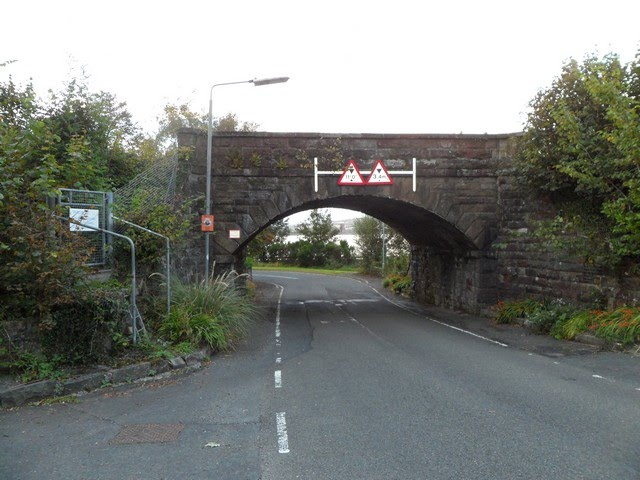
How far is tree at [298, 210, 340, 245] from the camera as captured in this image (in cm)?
4822

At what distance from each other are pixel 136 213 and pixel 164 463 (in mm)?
6452

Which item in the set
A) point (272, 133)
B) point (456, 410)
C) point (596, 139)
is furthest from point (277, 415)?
point (272, 133)

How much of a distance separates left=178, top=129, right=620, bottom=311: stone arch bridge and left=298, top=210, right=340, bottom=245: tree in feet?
106

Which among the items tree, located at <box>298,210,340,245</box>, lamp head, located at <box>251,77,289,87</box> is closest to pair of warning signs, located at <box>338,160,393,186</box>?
lamp head, located at <box>251,77,289,87</box>

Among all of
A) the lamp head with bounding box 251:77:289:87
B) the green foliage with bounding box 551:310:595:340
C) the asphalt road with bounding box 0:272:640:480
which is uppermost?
the lamp head with bounding box 251:77:289:87

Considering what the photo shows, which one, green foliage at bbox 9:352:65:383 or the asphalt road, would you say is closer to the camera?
the asphalt road

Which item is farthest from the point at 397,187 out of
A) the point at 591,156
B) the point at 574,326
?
the point at 574,326

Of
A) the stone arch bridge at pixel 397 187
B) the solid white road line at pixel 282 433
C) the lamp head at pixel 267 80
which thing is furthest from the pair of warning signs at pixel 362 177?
the solid white road line at pixel 282 433

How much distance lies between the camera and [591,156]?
36.5ft

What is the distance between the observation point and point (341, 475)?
4.16 m

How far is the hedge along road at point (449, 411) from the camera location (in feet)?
14.2

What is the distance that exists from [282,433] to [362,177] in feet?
33.8

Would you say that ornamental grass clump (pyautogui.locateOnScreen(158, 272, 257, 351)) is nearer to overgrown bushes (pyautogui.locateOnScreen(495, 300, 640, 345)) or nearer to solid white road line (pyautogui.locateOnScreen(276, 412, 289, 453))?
solid white road line (pyautogui.locateOnScreen(276, 412, 289, 453))

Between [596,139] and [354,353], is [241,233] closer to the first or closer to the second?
[354,353]
